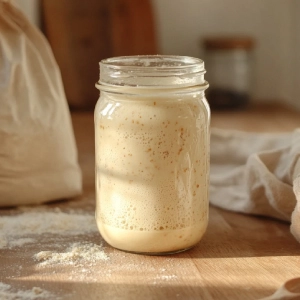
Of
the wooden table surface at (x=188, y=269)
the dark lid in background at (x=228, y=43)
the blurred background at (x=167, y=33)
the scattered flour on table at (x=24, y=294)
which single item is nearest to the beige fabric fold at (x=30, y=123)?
the wooden table surface at (x=188, y=269)

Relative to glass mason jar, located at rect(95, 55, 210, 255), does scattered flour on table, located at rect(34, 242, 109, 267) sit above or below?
below

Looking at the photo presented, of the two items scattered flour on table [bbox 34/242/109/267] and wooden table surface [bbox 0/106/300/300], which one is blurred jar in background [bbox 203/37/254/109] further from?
scattered flour on table [bbox 34/242/109/267]

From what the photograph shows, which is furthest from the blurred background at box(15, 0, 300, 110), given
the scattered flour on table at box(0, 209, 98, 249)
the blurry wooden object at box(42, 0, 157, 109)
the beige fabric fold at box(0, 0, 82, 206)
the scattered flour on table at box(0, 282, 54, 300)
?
the scattered flour on table at box(0, 282, 54, 300)

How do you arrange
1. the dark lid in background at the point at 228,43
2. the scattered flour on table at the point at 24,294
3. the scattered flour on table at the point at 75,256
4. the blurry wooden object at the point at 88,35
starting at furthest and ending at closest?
the dark lid in background at the point at 228,43 → the blurry wooden object at the point at 88,35 → the scattered flour on table at the point at 75,256 → the scattered flour on table at the point at 24,294

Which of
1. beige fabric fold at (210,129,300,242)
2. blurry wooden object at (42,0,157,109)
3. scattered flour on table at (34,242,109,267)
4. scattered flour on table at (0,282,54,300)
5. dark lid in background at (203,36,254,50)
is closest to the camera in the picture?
scattered flour on table at (0,282,54,300)

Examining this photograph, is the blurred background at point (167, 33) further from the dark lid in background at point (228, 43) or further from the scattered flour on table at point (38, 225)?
the scattered flour on table at point (38, 225)

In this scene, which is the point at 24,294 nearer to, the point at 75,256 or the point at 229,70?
the point at 75,256
